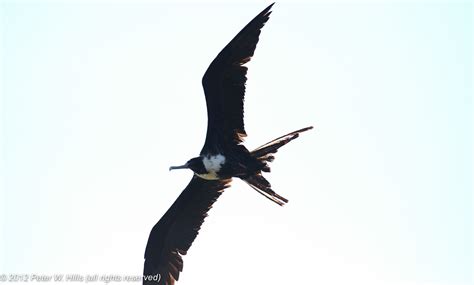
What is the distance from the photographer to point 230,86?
8.17 metres

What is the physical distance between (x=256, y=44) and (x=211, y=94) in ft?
2.38

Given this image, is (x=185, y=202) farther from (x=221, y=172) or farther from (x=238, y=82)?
(x=238, y=82)

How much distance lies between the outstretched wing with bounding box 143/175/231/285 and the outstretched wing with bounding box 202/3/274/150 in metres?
0.88

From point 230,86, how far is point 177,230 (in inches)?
87.5

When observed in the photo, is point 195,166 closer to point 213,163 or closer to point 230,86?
point 213,163

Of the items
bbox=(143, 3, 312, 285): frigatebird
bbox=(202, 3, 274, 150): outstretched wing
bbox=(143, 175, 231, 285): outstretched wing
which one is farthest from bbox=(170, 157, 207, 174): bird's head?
bbox=(143, 175, 231, 285): outstretched wing

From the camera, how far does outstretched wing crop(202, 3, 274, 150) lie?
7949 mm

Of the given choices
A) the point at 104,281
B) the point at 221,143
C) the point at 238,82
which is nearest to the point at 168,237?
the point at 104,281

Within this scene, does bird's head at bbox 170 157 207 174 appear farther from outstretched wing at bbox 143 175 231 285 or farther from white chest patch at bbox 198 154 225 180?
outstretched wing at bbox 143 175 231 285

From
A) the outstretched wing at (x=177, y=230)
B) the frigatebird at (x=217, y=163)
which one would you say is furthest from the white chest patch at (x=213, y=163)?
the outstretched wing at (x=177, y=230)

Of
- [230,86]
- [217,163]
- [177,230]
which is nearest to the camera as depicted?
[230,86]

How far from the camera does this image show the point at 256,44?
797cm

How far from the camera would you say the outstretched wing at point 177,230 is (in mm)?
9336

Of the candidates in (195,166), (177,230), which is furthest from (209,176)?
(177,230)
